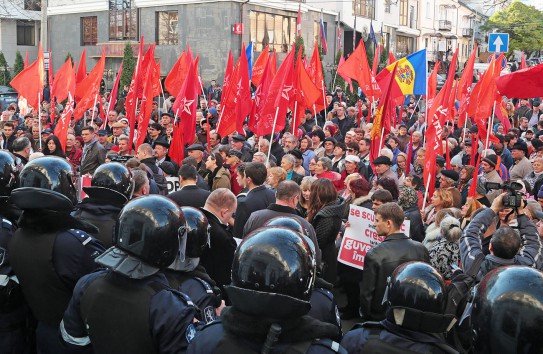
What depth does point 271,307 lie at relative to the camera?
2.37 metres

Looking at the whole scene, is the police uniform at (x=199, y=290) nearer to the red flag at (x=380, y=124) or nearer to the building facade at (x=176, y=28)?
the red flag at (x=380, y=124)

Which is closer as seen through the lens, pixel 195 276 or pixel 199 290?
pixel 199 290

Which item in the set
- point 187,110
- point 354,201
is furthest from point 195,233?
point 187,110

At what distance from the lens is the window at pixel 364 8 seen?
4509 centimetres

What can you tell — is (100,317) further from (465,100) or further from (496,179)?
(465,100)

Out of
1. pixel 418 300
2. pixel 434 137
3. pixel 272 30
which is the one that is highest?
pixel 272 30

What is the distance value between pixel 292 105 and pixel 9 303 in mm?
8781

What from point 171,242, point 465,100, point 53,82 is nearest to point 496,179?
point 465,100

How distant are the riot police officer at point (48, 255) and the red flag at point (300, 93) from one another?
818 cm

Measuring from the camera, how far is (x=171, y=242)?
3.03 meters

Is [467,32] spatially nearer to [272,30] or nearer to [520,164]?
[272,30]

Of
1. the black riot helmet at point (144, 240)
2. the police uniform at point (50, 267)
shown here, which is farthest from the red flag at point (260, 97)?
the black riot helmet at point (144, 240)

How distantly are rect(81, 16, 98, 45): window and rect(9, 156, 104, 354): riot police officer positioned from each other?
37.6 meters

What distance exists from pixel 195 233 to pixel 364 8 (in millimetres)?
45020
